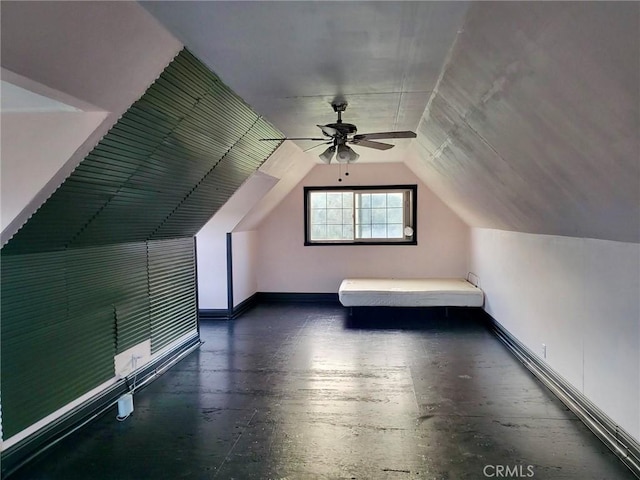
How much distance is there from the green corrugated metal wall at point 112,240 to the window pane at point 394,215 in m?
3.60

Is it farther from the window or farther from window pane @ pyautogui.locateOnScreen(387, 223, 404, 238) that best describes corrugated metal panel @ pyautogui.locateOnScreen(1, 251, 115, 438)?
window pane @ pyautogui.locateOnScreen(387, 223, 404, 238)

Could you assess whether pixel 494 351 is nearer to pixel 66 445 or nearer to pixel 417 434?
pixel 417 434

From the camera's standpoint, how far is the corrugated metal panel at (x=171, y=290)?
165 inches

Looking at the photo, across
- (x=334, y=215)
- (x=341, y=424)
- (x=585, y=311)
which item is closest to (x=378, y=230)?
(x=334, y=215)

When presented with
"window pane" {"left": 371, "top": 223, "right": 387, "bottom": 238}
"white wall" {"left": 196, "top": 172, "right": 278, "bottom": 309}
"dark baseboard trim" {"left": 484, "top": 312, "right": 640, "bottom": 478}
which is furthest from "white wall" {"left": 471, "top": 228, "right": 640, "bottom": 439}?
"white wall" {"left": 196, "top": 172, "right": 278, "bottom": 309}

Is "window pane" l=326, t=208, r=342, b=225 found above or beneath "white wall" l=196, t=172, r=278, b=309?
above

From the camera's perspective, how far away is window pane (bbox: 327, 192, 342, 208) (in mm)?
7598

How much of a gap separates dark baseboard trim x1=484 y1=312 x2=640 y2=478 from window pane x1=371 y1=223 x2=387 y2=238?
11.1ft

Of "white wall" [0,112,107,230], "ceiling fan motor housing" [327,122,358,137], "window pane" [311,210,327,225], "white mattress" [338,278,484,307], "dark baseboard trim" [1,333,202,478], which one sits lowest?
"dark baseboard trim" [1,333,202,478]

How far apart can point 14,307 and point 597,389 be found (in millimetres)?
3854

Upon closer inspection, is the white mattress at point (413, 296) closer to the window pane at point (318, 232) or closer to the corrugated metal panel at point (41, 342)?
the window pane at point (318, 232)

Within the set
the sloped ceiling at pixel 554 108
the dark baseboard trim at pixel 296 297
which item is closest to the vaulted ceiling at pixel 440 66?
the sloped ceiling at pixel 554 108

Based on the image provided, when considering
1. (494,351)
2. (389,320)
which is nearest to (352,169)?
(389,320)

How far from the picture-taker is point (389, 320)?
6.22 m
